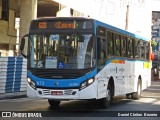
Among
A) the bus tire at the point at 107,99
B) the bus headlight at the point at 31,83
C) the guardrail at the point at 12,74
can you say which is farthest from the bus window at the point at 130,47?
the guardrail at the point at 12,74

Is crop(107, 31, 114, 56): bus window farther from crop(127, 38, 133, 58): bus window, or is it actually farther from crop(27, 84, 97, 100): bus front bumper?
crop(127, 38, 133, 58): bus window

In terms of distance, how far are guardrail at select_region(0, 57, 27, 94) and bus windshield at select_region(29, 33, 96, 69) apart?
25.5 feet

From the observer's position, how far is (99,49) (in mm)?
14008

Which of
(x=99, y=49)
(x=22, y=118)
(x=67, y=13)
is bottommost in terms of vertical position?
(x=22, y=118)

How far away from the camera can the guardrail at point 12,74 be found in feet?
70.2

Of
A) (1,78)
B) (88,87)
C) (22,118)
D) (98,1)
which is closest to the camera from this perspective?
(22,118)

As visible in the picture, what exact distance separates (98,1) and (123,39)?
79.7 ft

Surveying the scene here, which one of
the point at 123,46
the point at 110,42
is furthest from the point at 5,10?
the point at 110,42

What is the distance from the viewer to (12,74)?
2220cm

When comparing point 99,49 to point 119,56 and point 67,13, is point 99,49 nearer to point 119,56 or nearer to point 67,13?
point 119,56

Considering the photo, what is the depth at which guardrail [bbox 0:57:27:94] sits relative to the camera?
21391 mm

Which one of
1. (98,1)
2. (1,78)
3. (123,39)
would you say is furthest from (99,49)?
(98,1)

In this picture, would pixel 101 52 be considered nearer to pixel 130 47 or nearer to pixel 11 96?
pixel 130 47

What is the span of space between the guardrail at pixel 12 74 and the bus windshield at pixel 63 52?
7.76m
